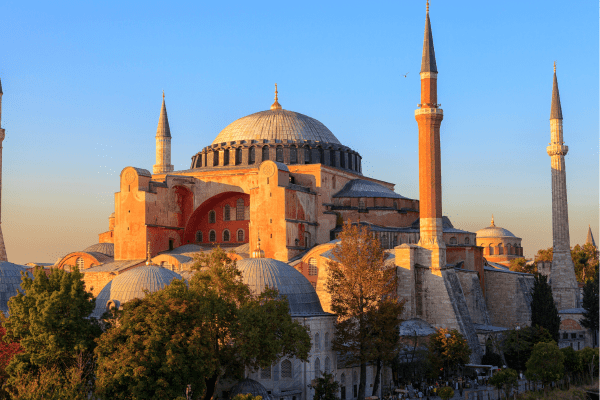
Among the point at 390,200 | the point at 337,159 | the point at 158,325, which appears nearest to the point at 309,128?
the point at 337,159

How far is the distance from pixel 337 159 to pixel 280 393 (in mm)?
17680

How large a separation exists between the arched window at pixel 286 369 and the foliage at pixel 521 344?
10.4 meters

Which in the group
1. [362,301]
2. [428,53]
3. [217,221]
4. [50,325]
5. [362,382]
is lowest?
[362,382]

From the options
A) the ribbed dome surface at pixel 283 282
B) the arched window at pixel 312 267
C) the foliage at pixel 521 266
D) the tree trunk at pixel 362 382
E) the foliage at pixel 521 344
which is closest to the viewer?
the ribbed dome surface at pixel 283 282

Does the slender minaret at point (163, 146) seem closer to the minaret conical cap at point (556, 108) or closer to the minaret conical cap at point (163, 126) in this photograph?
the minaret conical cap at point (163, 126)

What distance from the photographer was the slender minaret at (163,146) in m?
42.2

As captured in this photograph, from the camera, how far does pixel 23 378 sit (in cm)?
1856

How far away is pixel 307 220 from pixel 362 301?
9.18 meters

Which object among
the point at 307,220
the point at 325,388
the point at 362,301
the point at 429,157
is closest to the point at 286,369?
the point at 325,388

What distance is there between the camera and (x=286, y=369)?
22625mm

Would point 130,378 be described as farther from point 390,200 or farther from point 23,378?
point 390,200

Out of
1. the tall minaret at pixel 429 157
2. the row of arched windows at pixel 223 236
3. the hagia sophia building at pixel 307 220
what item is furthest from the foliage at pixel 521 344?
the row of arched windows at pixel 223 236

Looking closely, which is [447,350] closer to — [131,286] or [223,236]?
[131,286]

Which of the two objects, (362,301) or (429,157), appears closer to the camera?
(362,301)
